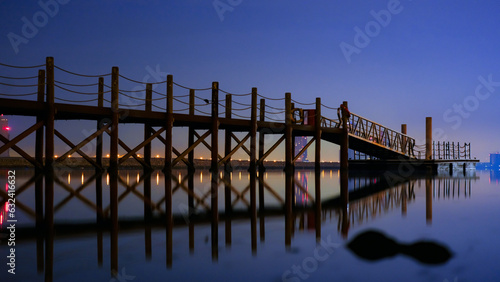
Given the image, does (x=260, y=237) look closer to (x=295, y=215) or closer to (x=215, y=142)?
(x=295, y=215)

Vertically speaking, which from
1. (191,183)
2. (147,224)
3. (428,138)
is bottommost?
(191,183)

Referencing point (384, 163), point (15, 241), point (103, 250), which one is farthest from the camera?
point (384, 163)

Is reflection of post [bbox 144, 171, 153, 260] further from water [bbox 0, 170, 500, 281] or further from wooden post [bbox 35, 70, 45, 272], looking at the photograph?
wooden post [bbox 35, 70, 45, 272]

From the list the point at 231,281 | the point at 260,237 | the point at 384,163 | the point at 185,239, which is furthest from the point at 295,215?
the point at 384,163

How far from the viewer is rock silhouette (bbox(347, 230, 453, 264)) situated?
4.42m

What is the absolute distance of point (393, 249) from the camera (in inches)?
189

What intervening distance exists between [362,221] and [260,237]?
2.02 metres

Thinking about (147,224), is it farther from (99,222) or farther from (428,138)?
(428,138)

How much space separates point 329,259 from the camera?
14.2ft

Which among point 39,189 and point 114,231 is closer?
point 114,231

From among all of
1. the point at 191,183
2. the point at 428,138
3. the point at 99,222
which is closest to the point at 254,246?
the point at 99,222

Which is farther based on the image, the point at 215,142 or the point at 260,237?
the point at 215,142

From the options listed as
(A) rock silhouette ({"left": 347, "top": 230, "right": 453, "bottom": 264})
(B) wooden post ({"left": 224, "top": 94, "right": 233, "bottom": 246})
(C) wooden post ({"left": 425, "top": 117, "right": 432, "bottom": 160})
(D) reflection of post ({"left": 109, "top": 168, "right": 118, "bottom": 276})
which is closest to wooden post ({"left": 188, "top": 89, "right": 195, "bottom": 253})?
(B) wooden post ({"left": 224, "top": 94, "right": 233, "bottom": 246})

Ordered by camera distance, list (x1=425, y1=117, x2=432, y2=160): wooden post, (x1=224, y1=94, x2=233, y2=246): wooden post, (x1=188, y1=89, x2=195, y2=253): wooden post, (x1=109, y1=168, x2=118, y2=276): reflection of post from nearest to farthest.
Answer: (x1=109, y1=168, x2=118, y2=276): reflection of post
(x1=188, y1=89, x2=195, y2=253): wooden post
(x1=224, y1=94, x2=233, y2=246): wooden post
(x1=425, y1=117, x2=432, y2=160): wooden post
